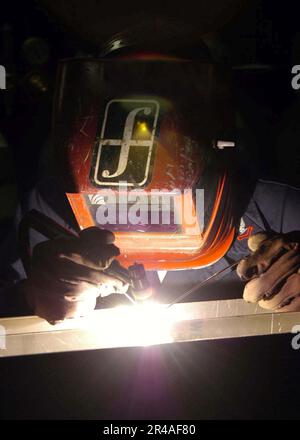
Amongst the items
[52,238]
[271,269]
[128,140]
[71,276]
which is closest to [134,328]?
[71,276]

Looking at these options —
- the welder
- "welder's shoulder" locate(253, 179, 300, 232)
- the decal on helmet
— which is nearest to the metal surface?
the welder

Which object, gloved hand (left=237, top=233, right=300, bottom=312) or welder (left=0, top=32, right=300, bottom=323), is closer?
welder (left=0, top=32, right=300, bottom=323)

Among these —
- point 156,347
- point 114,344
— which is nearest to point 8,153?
point 114,344

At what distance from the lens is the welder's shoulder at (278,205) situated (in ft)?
5.19

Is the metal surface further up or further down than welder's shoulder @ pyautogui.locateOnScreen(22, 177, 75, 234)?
further down

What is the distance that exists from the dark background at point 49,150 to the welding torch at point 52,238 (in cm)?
8

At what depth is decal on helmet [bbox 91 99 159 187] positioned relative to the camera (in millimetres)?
1437

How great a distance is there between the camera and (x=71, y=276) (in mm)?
1494

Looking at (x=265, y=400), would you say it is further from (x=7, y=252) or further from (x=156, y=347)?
(x=7, y=252)

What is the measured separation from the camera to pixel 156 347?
1.65m

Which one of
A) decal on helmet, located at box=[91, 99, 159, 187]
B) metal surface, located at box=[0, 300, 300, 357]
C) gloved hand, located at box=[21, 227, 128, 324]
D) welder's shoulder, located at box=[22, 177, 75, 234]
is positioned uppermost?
decal on helmet, located at box=[91, 99, 159, 187]

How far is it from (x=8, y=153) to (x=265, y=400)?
1425 millimetres

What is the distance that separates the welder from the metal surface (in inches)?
1.9

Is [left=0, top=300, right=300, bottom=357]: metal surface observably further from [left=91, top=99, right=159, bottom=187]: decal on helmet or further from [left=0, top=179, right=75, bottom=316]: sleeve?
[left=91, top=99, right=159, bottom=187]: decal on helmet
